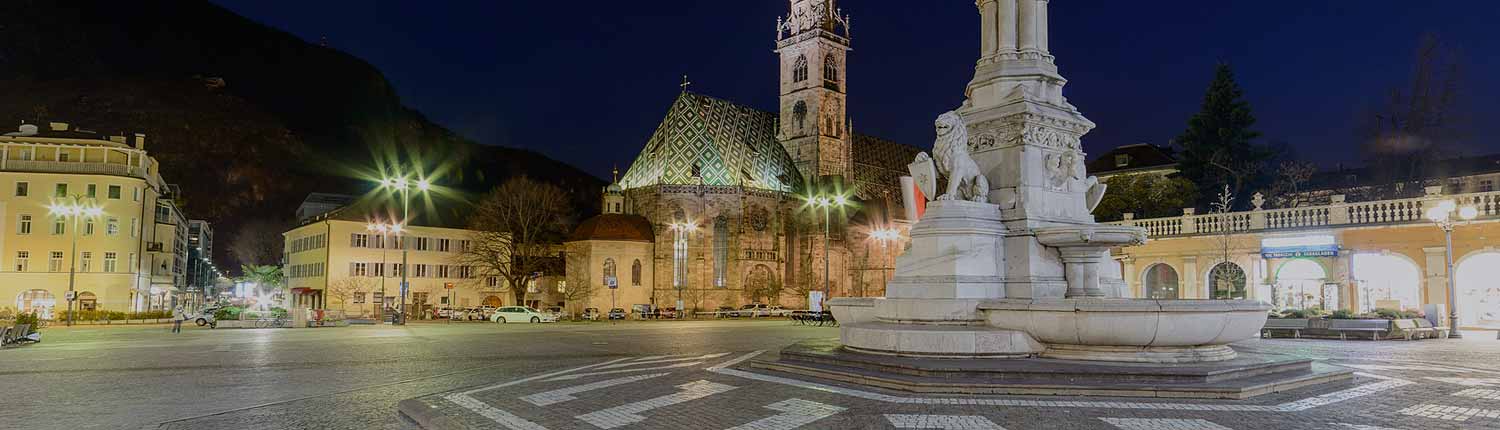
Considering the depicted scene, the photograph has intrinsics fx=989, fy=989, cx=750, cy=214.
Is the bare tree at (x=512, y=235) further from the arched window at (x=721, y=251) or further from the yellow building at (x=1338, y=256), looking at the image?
the yellow building at (x=1338, y=256)

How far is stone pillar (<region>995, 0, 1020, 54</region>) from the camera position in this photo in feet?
51.1

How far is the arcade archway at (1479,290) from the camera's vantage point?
104ft

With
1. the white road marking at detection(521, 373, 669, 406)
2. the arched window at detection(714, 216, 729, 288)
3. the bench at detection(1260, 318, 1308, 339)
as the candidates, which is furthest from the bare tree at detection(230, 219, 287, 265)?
the white road marking at detection(521, 373, 669, 406)

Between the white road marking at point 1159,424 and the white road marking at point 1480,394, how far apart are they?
4.14 metres

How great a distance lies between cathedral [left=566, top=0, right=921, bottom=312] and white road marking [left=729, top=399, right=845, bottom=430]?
54680 mm

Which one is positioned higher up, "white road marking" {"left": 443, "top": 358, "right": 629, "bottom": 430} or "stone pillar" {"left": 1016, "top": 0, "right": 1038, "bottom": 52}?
"stone pillar" {"left": 1016, "top": 0, "right": 1038, "bottom": 52}

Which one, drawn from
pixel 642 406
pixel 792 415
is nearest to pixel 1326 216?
pixel 792 415

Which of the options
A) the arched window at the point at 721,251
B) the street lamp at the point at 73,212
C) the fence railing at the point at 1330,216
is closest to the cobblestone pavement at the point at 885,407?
the fence railing at the point at 1330,216

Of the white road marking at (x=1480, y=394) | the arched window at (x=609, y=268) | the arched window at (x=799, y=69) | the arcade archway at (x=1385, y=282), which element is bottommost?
the white road marking at (x=1480, y=394)

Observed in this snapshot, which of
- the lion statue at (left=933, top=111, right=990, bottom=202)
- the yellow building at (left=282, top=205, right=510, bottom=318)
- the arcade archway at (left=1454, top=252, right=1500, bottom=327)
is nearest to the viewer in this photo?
the lion statue at (left=933, top=111, right=990, bottom=202)

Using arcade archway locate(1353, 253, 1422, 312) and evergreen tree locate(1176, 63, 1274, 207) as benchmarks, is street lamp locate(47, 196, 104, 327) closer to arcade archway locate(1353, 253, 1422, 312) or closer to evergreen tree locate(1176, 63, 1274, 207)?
arcade archway locate(1353, 253, 1422, 312)

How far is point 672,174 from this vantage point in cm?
7575

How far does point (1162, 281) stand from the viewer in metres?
41.8

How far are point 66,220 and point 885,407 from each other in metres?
60.4
